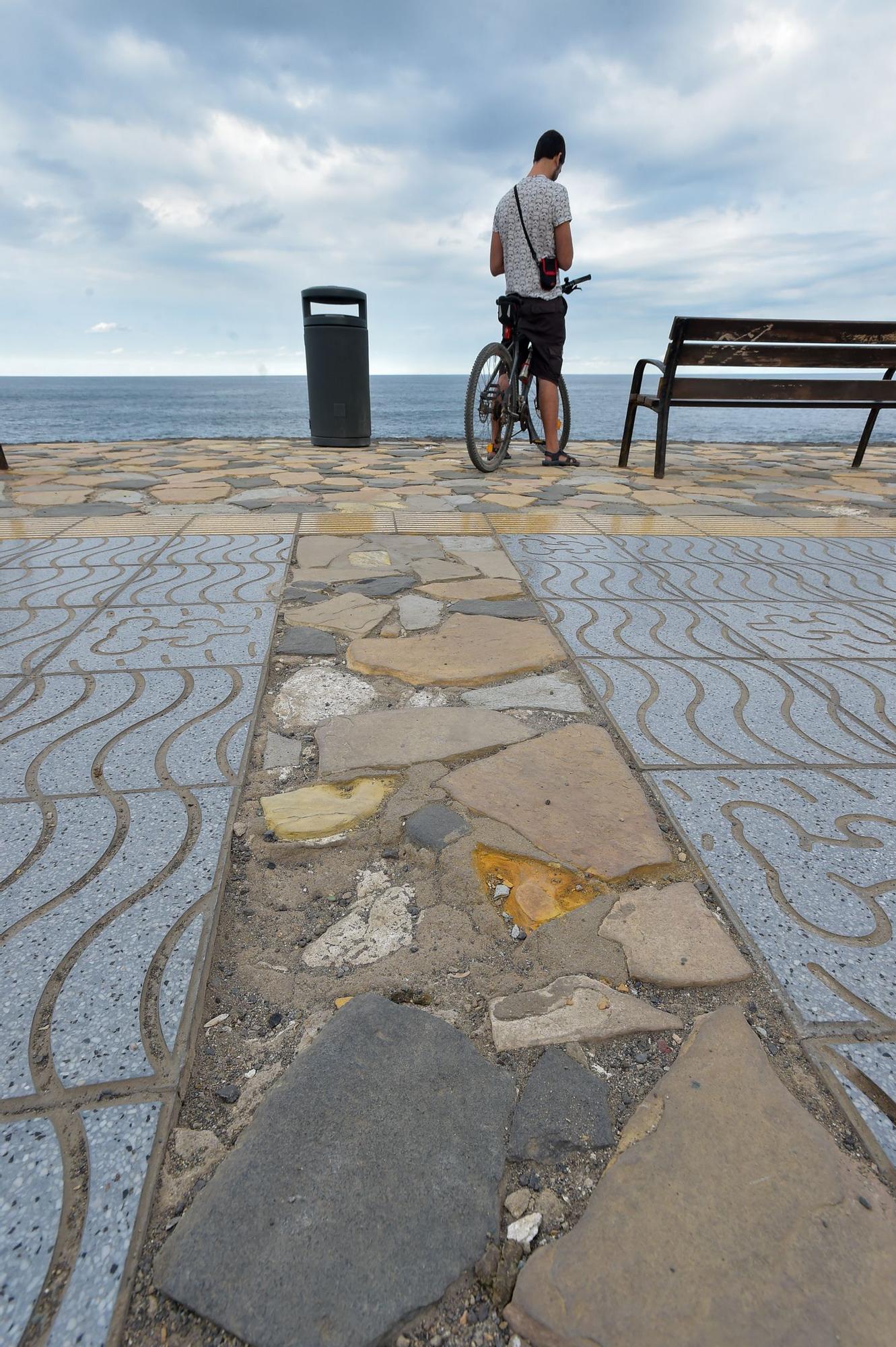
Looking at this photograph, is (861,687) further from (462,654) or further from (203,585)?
(203,585)

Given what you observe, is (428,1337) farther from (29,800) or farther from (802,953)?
(29,800)

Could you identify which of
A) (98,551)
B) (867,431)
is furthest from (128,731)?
(867,431)

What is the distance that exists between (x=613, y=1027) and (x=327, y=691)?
1.28 metres

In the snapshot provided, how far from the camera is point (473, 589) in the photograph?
293 cm

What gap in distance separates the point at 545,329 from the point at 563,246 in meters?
0.54

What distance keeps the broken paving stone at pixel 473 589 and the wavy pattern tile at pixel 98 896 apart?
0.68m

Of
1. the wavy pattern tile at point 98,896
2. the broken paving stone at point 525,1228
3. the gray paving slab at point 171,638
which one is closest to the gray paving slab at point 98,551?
the wavy pattern tile at point 98,896

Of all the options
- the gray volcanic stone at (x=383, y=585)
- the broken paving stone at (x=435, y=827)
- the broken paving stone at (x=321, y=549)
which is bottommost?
the broken paving stone at (x=435, y=827)

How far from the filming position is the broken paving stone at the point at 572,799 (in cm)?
136

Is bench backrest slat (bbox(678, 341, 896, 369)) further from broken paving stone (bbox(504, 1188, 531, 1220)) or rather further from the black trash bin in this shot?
broken paving stone (bbox(504, 1188, 531, 1220))

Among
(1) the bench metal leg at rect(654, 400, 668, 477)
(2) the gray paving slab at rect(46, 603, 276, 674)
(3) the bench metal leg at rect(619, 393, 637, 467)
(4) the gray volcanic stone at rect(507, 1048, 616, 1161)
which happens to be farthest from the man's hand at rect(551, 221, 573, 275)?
(4) the gray volcanic stone at rect(507, 1048, 616, 1161)

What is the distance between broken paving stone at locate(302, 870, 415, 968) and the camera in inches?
45.0

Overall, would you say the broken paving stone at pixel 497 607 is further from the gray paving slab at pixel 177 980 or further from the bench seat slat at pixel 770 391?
the bench seat slat at pixel 770 391

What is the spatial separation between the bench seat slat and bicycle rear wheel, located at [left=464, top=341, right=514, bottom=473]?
1299 mm
